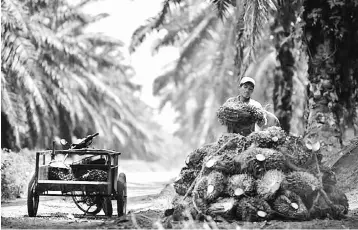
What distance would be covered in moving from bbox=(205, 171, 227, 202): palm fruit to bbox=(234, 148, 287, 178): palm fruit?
1.05 feet

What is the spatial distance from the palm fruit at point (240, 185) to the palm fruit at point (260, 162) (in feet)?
0.48

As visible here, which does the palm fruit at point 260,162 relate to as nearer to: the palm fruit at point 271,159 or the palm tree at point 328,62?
the palm fruit at point 271,159

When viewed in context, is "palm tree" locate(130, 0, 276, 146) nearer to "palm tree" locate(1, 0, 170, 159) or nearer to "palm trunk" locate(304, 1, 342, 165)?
"palm trunk" locate(304, 1, 342, 165)

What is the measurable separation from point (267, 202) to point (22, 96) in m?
16.6

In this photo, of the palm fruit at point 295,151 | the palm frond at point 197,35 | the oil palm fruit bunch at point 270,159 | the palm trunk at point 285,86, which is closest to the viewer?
the oil palm fruit bunch at point 270,159

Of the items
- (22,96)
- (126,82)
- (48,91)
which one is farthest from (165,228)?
(126,82)

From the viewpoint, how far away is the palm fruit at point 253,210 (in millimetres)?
8711

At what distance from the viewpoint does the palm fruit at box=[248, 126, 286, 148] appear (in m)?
9.48

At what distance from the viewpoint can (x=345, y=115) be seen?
16.1 meters

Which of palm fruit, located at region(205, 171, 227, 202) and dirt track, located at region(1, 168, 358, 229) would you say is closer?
dirt track, located at region(1, 168, 358, 229)

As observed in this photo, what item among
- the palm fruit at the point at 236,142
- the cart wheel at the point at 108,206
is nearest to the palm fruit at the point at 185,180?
the palm fruit at the point at 236,142

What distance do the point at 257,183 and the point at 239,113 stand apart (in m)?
1.42

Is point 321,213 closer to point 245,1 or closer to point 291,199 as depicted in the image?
point 291,199

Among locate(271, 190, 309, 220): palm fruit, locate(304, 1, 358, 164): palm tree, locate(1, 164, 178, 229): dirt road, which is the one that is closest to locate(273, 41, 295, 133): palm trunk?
locate(304, 1, 358, 164): palm tree
